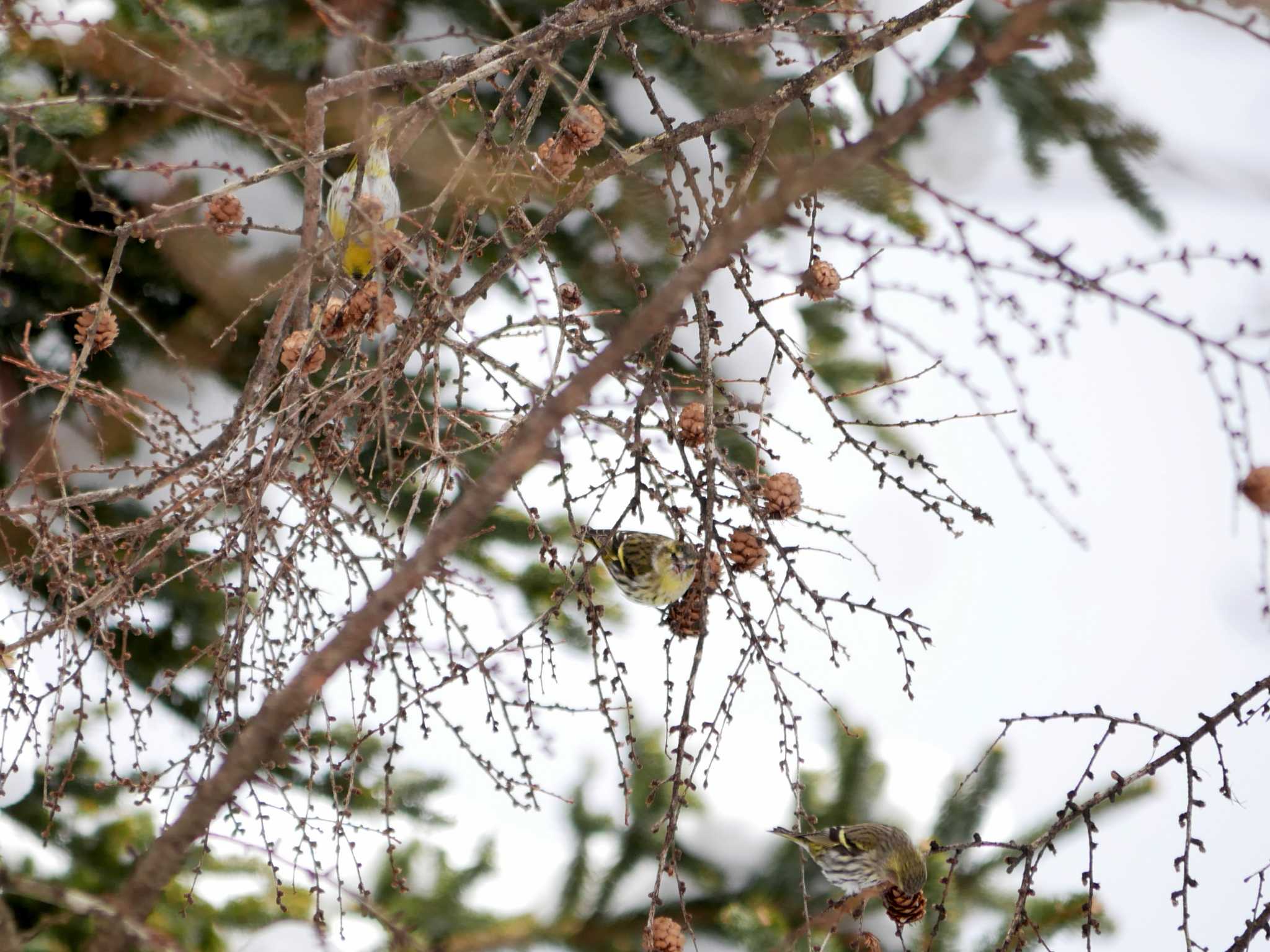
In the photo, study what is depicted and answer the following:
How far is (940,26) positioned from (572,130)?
88 centimetres

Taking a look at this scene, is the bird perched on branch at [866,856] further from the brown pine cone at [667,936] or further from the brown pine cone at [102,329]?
the brown pine cone at [102,329]

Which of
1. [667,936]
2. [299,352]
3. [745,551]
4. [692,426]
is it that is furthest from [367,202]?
[667,936]

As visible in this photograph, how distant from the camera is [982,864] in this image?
225cm

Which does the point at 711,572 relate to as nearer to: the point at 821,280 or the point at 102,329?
the point at 821,280

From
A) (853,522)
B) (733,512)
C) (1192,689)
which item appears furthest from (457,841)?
(1192,689)

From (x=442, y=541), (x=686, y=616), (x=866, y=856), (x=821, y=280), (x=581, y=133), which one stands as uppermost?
(x=581, y=133)

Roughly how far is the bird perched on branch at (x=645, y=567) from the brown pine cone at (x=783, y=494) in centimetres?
22

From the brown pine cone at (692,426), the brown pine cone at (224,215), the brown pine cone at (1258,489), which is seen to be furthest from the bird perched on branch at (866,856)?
the brown pine cone at (224,215)

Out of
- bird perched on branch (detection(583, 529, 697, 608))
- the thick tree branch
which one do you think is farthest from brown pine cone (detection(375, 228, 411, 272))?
bird perched on branch (detection(583, 529, 697, 608))

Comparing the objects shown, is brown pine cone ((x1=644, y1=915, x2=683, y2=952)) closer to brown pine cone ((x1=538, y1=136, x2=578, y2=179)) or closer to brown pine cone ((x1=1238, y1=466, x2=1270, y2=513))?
brown pine cone ((x1=1238, y1=466, x2=1270, y2=513))

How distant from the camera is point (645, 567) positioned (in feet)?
4.79

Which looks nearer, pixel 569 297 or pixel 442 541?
pixel 442 541

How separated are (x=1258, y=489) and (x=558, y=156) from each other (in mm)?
780

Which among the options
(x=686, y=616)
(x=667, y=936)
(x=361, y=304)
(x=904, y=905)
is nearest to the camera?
(x=361, y=304)
